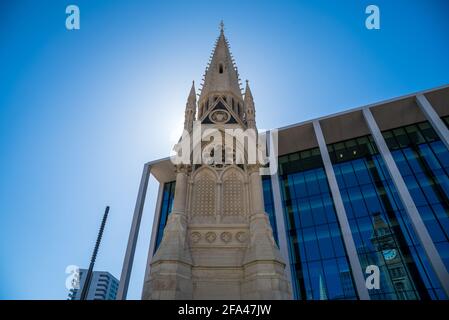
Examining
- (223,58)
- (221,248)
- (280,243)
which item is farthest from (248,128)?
(280,243)

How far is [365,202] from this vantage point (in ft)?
102

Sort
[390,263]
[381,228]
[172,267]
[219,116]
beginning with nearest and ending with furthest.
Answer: [172,267] < [219,116] < [390,263] < [381,228]

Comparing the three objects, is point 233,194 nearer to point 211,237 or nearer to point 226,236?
point 226,236

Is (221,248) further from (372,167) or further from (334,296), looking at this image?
(372,167)

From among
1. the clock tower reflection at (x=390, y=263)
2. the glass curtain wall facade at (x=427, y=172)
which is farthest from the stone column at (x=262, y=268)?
the glass curtain wall facade at (x=427, y=172)

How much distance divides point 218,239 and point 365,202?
92.9ft

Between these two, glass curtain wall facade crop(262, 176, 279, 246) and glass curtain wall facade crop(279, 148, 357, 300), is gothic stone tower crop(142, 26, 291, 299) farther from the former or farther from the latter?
glass curtain wall facade crop(262, 176, 279, 246)

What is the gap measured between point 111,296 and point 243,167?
168299mm

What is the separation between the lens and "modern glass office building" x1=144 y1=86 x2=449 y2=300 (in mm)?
25250

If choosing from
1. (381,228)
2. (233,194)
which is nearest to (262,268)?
(233,194)

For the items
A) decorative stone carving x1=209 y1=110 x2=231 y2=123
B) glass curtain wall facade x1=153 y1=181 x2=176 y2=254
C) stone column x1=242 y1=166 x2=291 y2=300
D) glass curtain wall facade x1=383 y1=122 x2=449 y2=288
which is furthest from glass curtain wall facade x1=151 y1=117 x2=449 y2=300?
stone column x1=242 y1=166 x2=291 y2=300

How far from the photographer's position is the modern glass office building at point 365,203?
2525 centimetres
